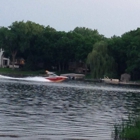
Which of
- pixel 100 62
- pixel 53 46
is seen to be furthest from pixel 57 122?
pixel 53 46

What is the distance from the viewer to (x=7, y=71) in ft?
392

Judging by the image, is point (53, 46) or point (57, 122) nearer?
point (57, 122)

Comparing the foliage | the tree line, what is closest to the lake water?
the foliage

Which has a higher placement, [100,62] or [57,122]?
[100,62]

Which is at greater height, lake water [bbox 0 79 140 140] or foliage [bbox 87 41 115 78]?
foliage [bbox 87 41 115 78]

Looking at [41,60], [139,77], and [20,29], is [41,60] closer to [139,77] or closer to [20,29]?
[20,29]

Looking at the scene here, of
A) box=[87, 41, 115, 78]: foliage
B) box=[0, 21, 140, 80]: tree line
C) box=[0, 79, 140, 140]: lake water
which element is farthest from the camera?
box=[0, 21, 140, 80]: tree line

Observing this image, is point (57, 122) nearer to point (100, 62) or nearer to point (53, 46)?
point (100, 62)

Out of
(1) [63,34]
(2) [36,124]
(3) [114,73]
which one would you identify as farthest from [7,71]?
(2) [36,124]

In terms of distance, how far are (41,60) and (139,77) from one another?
26.0m

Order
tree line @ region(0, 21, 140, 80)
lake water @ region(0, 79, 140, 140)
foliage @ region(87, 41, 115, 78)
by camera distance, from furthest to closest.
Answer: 1. tree line @ region(0, 21, 140, 80)
2. foliage @ region(87, 41, 115, 78)
3. lake water @ region(0, 79, 140, 140)

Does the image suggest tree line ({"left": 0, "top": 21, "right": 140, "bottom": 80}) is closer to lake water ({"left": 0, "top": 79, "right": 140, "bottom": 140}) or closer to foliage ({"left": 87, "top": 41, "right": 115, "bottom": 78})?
foliage ({"left": 87, "top": 41, "right": 115, "bottom": 78})

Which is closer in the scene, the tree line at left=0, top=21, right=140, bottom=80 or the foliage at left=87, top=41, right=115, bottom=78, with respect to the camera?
the foliage at left=87, top=41, right=115, bottom=78

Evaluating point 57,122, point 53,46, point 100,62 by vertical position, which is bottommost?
point 57,122
